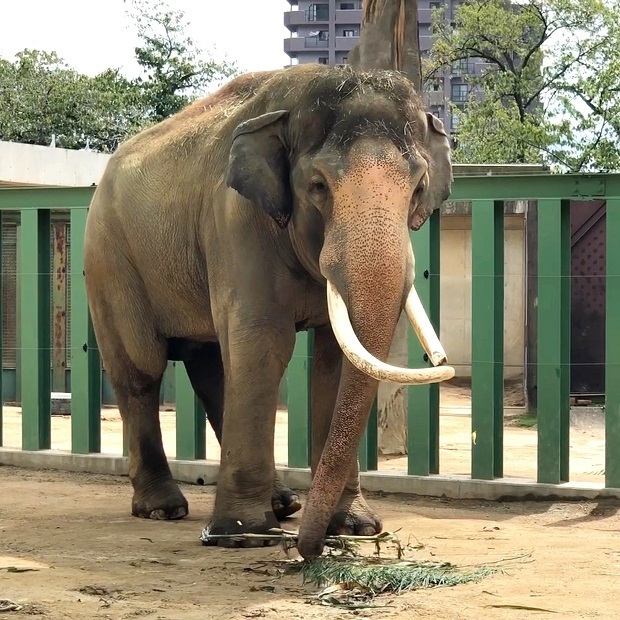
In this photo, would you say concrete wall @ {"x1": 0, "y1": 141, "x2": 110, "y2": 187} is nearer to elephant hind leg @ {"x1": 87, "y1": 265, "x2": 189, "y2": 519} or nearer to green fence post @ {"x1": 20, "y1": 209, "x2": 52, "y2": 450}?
green fence post @ {"x1": 20, "y1": 209, "x2": 52, "y2": 450}

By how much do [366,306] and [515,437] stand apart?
7.42m

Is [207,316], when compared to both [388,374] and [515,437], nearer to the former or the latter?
[388,374]

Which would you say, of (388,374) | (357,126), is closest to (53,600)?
(388,374)

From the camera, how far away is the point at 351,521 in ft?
20.0

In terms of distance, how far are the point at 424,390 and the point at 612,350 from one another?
3.71 feet

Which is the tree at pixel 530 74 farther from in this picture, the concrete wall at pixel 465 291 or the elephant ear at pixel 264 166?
the elephant ear at pixel 264 166

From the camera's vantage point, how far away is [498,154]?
2886 cm

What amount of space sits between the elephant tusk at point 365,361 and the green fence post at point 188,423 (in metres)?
3.61

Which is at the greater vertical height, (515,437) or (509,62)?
(509,62)

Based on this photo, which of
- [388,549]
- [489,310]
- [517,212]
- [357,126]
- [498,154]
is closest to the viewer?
[357,126]

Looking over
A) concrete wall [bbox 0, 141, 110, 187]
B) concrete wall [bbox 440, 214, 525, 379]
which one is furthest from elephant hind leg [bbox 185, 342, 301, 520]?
concrete wall [bbox 0, 141, 110, 187]

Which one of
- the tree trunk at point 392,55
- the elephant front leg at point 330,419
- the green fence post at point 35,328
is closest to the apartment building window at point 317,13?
the tree trunk at point 392,55

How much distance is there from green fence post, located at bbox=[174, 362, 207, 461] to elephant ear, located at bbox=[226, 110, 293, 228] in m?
3.11

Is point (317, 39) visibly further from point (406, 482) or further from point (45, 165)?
point (406, 482)
